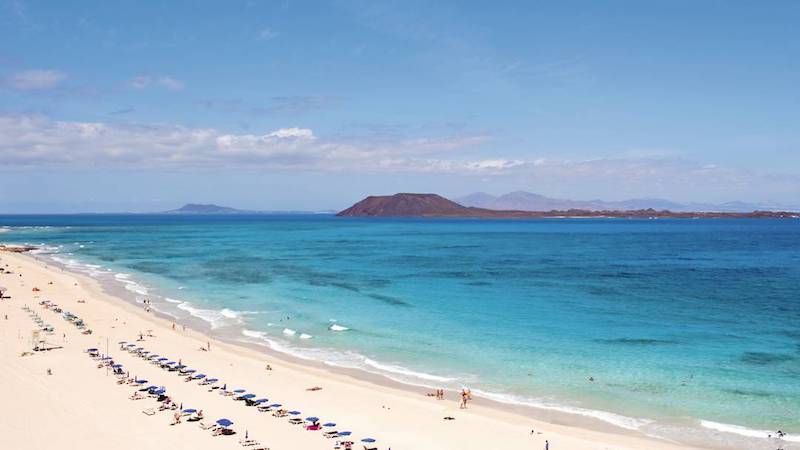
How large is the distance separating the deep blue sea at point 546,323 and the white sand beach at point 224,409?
2671 millimetres

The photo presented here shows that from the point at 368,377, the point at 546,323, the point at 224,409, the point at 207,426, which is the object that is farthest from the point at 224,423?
the point at 546,323

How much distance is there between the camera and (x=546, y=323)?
1724 inches

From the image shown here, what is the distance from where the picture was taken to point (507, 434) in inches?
A: 920

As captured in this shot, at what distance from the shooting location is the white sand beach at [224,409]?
2262cm

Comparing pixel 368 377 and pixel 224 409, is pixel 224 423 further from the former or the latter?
pixel 368 377

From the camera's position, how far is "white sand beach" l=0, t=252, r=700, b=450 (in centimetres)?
2262

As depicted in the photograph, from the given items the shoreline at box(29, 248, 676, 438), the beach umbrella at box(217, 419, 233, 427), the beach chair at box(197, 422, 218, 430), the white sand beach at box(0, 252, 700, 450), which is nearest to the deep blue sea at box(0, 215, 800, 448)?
the shoreline at box(29, 248, 676, 438)

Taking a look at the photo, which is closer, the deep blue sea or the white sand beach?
the white sand beach

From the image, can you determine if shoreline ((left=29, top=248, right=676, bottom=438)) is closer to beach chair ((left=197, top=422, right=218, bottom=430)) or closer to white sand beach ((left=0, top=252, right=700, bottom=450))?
white sand beach ((left=0, top=252, right=700, bottom=450))

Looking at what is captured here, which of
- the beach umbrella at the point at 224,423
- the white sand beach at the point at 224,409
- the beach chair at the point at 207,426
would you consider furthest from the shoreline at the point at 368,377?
the beach chair at the point at 207,426

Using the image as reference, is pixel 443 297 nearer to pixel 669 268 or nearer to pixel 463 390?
pixel 463 390

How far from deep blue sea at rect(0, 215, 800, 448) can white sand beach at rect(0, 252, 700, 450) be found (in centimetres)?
267

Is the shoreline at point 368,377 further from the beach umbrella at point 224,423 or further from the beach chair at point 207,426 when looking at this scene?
the beach chair at point 207,426

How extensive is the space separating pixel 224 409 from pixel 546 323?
26.0 m
